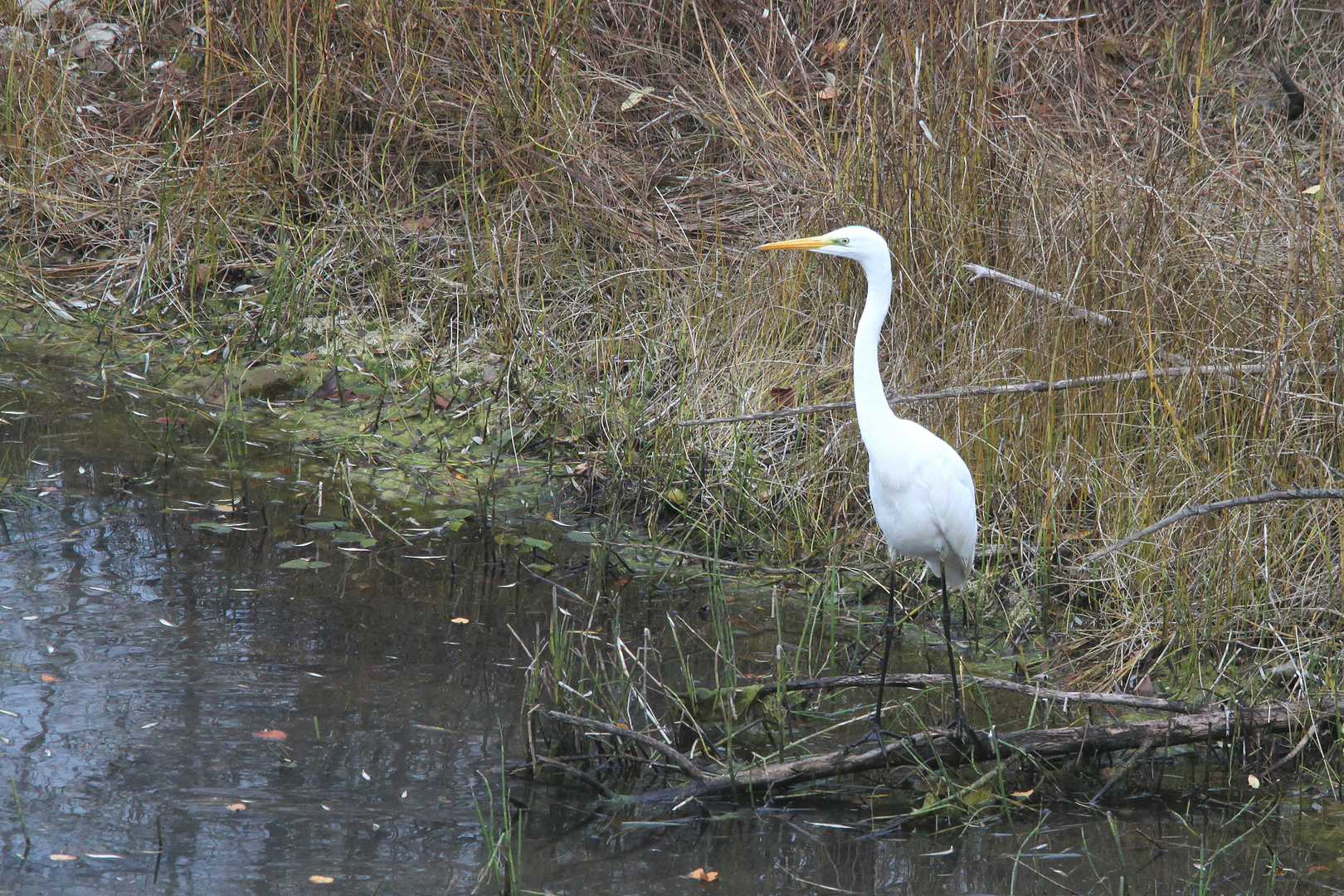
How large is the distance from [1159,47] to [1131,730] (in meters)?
4.95

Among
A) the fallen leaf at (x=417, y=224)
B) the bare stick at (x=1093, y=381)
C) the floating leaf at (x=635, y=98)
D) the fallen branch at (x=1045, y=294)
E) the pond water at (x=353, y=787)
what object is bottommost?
the pond water at (x=353, y=787)

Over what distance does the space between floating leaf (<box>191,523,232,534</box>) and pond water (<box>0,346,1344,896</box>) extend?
14 centimetres

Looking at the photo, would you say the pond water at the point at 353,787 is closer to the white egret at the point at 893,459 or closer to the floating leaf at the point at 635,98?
the white egret at the point at 893,459

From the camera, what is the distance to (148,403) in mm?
5121

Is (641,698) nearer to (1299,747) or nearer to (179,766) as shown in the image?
(179,766)

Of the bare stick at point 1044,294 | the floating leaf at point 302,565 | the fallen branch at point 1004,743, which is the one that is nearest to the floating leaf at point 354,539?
the floating leaf at point 302,565

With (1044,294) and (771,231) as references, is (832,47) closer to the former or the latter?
(771,231)

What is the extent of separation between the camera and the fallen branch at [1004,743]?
9.35 feet

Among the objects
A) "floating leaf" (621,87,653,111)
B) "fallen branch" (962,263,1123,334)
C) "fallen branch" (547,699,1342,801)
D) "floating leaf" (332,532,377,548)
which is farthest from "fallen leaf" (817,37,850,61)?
"fallen branch" (547,699,1342,801)

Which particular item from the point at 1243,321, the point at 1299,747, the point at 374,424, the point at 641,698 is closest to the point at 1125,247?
the point at 1243,321

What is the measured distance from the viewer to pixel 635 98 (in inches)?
243

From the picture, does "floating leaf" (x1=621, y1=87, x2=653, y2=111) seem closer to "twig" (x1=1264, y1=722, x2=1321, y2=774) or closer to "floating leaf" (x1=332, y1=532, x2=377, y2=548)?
"floating leaf" (x1=332, y1=532, x2=377, y2=548)

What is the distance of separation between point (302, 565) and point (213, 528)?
0.43m

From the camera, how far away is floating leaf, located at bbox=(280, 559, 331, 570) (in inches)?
155
